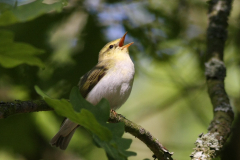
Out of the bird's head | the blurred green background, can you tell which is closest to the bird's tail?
the blurred green background

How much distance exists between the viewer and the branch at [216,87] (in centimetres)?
287

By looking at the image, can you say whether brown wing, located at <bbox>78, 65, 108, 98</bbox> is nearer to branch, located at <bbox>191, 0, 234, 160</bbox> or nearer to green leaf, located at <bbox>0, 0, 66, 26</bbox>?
branch, located at <bbox>191, 0, 234, 160</bbox>

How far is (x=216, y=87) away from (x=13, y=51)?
112 inches

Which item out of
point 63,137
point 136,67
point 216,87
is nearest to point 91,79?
point 63,137

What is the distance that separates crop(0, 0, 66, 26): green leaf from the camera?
1249mm

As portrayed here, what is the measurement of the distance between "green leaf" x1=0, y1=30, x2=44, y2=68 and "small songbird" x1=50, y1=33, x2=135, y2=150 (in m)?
2.31

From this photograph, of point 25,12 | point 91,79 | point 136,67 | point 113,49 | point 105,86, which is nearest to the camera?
point 25,12

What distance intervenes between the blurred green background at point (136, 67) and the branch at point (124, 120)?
156 centimetres

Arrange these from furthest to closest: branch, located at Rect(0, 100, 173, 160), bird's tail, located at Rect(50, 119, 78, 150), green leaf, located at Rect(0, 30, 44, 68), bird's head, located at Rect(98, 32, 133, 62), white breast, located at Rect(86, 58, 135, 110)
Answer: bird's head, located at Rect(98, 32, 133, 62) → bird's tail, located at Rect(50, 119, 78, 150) → white breast, located at Rect(86, 58, 135, 110) → branch, located at Rect(0, 100, 173, 160) → green leaf, located at Rect(0, 30, 44, 68)

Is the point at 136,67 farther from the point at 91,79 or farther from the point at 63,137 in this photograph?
the point at 63,137

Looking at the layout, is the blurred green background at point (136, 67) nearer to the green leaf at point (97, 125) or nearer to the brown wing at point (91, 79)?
the brown wing at point (91, 79)

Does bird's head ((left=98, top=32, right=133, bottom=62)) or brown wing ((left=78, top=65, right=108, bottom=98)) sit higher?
bird's head ((left=98, top=32, right=133, bottom=62))

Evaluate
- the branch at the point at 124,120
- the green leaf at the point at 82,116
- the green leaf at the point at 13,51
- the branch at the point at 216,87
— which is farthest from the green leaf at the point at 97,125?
the branch at the point at 216,87

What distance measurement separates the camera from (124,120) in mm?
2562
